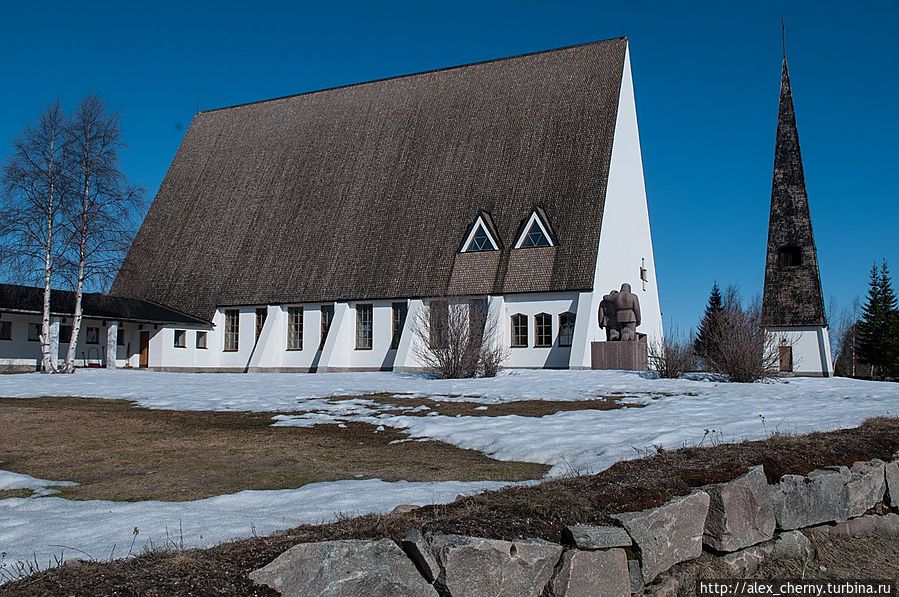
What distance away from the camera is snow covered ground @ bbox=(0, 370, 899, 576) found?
6723mm

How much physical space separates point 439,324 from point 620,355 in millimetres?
6158

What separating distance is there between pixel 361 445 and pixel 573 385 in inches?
369

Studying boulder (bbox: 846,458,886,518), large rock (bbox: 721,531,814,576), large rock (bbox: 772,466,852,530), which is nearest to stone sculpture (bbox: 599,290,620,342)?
boulder (bbox: 846,458,886,518)

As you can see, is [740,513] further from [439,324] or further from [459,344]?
[439,324]

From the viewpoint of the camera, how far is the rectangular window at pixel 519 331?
29.9m

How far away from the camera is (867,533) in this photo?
22.2 feet

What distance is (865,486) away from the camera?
686cm

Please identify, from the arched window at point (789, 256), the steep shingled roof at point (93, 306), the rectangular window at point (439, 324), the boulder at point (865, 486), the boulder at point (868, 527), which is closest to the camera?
the boulder at point (868, 527)

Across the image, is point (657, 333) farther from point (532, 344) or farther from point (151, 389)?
point (151, 389)

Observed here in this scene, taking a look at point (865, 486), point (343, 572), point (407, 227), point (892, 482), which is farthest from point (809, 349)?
point (343, 572)

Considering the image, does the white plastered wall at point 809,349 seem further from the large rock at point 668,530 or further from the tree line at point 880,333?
the large rock at point 668,530

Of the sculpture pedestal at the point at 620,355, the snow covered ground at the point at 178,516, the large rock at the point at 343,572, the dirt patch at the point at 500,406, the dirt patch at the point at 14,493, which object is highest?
the sculpture pedestal at the point at 620,355

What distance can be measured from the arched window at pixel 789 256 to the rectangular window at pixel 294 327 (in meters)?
22.9

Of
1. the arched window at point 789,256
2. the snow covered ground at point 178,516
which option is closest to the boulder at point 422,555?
the snow covered ground at point 178,516
